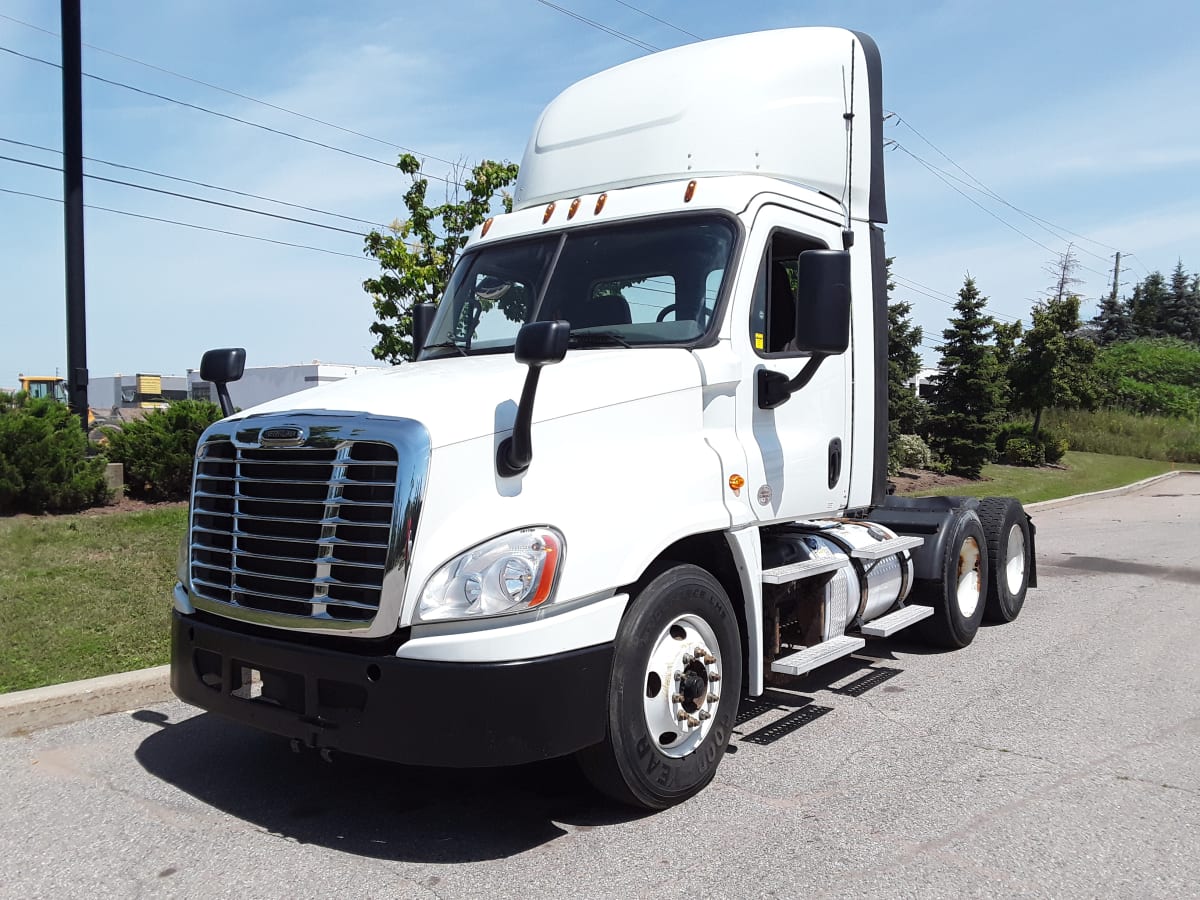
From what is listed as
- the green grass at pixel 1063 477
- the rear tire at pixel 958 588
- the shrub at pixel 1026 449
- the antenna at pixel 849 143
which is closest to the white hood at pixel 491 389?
the antenna at pixel 849 143

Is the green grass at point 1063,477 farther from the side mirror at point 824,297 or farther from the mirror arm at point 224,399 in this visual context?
the mirror arm at point 224,399

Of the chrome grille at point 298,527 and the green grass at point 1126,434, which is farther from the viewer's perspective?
the green grass at point 1126,434

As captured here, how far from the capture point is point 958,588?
7.48 metres

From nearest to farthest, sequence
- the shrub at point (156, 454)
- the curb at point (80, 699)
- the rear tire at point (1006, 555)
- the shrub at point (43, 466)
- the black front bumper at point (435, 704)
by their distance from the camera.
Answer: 1. the black front bumper at point (435, 704)
2. the curb at point (80, 699)
3. the rear tire at point (1006, 555)
4. the shrub at point (43, 466)
5. the shrub at point (156, 454)

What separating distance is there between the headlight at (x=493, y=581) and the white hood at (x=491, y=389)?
17.9 inches

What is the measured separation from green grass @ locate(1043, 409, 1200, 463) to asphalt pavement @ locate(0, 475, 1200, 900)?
33786 mm

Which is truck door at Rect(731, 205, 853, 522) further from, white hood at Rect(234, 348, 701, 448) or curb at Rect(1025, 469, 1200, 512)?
curb at Rect(1025, 469, 1200, 512)

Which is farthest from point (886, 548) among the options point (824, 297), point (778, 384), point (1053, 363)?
point (1053, 363)

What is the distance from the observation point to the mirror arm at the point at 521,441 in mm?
3746

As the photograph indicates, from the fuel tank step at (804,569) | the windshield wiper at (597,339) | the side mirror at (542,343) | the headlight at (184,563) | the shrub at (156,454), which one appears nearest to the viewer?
the side mirror at (542,343)

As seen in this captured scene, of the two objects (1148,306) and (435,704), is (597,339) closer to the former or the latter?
(435,704)

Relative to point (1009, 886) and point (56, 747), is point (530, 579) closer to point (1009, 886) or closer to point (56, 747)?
point (1009, 886)

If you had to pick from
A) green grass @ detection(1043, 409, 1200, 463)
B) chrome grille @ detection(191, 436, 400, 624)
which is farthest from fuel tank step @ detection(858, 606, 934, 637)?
green grass @ detection(1043, 409, 1200, 463)

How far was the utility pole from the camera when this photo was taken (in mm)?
11234
